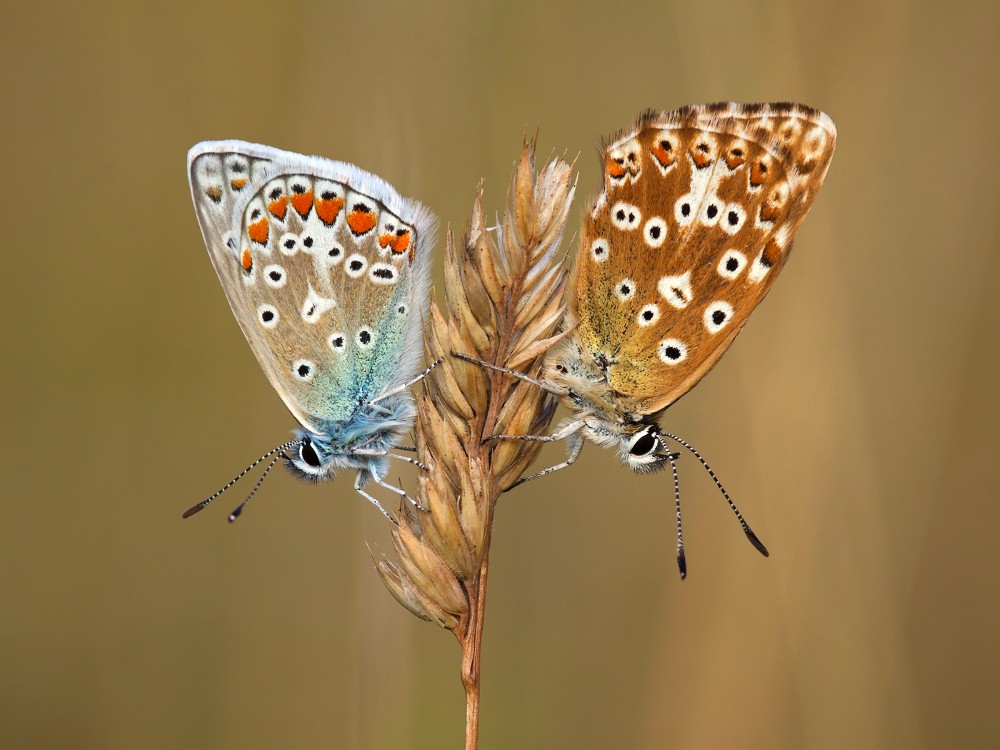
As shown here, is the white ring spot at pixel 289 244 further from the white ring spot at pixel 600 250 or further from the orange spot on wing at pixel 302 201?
the white ring spot at pixel 600 250

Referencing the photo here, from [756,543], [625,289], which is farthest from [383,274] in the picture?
[756,543]

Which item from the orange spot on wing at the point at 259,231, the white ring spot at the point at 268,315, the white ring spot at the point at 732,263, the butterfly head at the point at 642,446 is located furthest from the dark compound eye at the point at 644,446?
the orange spot on wing at the point at 259,231

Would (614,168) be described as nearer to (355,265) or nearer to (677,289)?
(677,289)

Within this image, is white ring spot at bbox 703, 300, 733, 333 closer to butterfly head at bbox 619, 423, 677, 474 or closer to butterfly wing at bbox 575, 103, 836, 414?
butterfly wing at bbox 575, 103, 836, 414

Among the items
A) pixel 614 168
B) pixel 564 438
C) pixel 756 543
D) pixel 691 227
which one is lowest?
pixel 756 543

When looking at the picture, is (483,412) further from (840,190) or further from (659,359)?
(840,190)

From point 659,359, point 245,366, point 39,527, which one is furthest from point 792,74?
point 39,527
